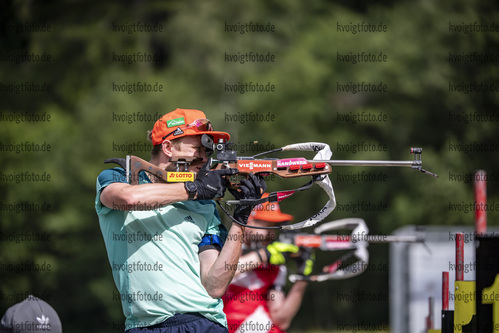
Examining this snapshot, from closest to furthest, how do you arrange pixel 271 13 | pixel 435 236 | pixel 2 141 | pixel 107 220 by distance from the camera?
pixel 107 220 → pixel 435 236 → pixel 2 141 → pixel 271 13

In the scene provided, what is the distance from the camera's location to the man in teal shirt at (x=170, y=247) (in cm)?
409

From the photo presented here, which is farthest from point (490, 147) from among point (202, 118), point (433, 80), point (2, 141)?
point (202, 118)

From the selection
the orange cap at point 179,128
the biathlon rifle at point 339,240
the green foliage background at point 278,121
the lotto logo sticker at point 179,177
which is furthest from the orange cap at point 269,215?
the green foliage background at point 278,121

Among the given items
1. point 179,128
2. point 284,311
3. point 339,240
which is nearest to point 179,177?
point 179,128

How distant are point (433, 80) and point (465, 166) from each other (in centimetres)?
298

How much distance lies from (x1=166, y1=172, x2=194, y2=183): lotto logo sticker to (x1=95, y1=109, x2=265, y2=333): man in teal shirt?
7 cm

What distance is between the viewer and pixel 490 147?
808 inches

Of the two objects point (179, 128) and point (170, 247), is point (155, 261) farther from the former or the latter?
point (179, 128)

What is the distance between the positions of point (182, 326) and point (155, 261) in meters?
0.40

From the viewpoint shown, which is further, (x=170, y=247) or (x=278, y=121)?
(x=278, y=121)

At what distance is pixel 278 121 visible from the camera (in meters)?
23.4

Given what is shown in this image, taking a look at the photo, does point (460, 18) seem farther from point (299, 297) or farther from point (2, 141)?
point (299, 297)

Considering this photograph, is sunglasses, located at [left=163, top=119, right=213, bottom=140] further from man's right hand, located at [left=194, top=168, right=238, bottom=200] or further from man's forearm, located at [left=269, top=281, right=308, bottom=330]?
man's forearm, located at [left=269, top=281, right=308, bottom=330]

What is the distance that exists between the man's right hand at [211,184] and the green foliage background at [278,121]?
1614 centimetres
